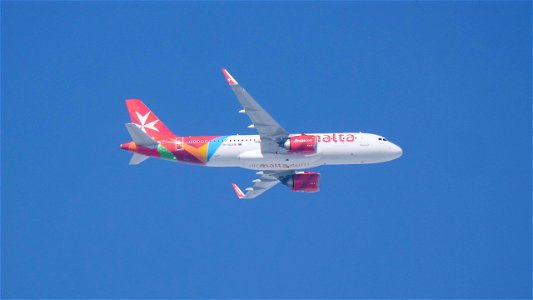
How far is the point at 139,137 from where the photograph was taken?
2879 inches

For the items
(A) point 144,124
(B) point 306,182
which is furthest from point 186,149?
(B) point 306,182

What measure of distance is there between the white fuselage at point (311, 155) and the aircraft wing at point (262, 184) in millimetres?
5564

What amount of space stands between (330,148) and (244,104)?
32.0 feet

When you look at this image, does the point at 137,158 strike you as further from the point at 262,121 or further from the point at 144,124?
the point at 262,121

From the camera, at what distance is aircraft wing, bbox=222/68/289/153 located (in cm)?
6744

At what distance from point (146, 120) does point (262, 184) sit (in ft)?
45.3

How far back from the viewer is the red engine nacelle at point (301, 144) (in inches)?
2837

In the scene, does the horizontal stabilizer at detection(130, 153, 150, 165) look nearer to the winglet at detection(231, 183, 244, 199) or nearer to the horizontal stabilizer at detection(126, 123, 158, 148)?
the horizontal stabilizer at detection(126, 123, 158, 148)

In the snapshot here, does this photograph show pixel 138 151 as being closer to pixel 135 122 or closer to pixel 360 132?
pixel 135 122

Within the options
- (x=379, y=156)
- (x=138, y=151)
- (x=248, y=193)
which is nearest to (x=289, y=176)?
(x=248, y=193)

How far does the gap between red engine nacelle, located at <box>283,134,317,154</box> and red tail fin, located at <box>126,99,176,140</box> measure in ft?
40.0

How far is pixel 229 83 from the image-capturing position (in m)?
67.0

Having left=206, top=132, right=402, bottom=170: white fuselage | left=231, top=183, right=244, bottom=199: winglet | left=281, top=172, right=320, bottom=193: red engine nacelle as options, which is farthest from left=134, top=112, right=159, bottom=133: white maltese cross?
left=281, top=172, right=320, bottom=193: red engine nacelle

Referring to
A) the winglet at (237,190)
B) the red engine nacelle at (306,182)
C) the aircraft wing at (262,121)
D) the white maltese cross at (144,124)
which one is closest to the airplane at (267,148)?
the aircraft wing at (262,121)
